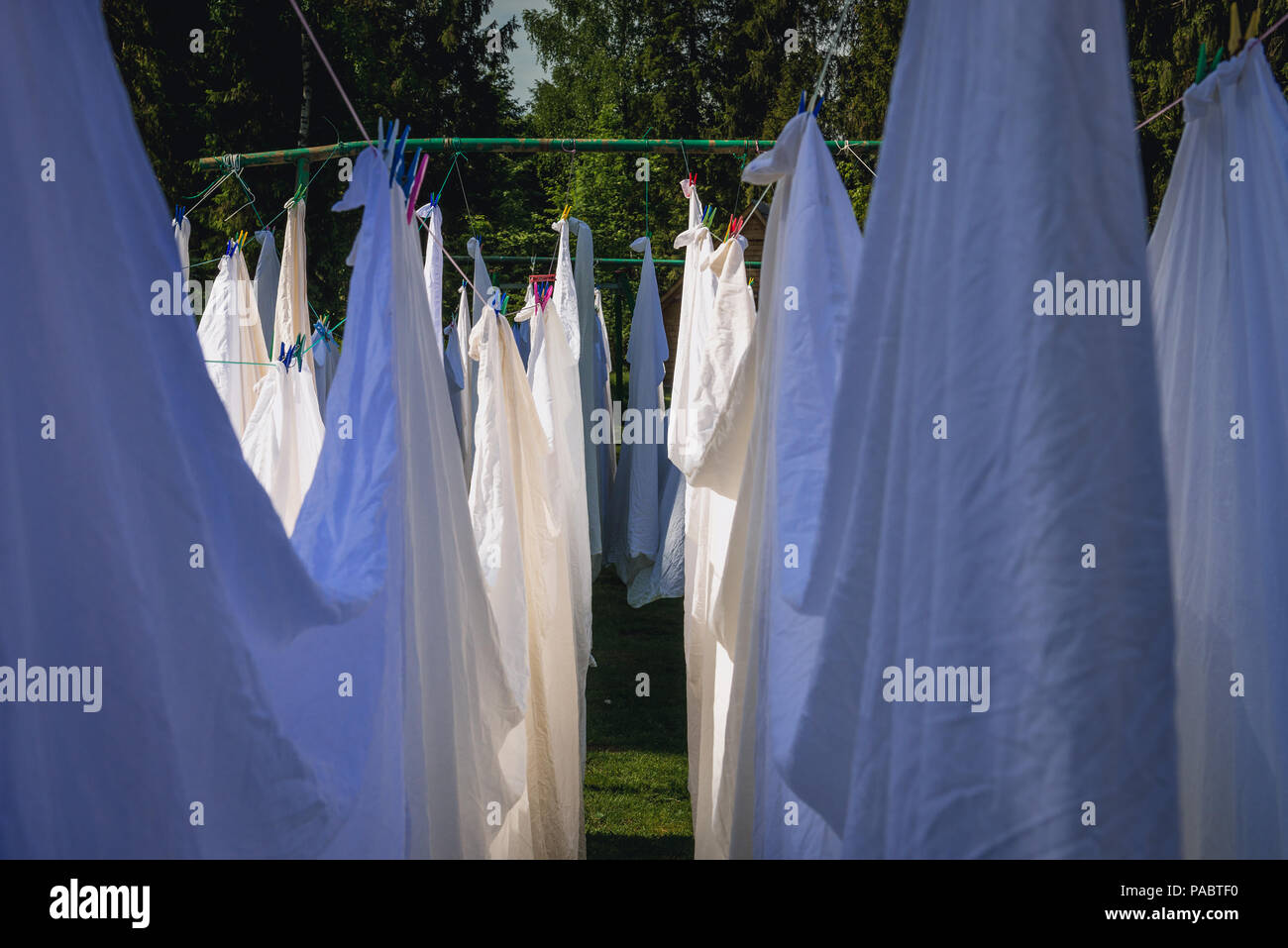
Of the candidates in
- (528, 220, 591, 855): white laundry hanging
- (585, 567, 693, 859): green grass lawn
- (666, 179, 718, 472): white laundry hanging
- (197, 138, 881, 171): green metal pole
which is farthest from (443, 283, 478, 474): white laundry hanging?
(585, 567, 693, 859): green grass lawn

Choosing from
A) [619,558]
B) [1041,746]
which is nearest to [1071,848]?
[1041,746]

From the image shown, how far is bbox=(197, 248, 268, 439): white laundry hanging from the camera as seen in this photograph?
10.5 feet

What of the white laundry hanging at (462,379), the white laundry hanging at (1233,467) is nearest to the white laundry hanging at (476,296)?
the white laundry hanging at (462,379)

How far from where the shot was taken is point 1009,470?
100cm

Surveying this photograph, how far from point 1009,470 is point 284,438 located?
2.39 metres

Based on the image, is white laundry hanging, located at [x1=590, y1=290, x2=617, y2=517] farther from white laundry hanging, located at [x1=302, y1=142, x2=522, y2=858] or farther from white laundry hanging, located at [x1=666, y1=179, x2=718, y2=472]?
white laundry hanging, located at [x1=302, y1=142, x2=522, y2=858]

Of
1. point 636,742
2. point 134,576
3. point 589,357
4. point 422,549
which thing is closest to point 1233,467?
point 422,549

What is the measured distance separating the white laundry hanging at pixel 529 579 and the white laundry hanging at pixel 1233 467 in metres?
1.63

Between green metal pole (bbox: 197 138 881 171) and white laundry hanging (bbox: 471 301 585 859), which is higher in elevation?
green metal pole (bbox: 197 138 881 171)

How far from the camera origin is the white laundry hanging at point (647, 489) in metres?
5.77

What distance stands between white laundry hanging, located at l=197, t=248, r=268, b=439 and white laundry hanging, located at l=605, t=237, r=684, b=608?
2.74 meters

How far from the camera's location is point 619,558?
6.31 m

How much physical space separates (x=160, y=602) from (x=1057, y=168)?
44.9 inches
